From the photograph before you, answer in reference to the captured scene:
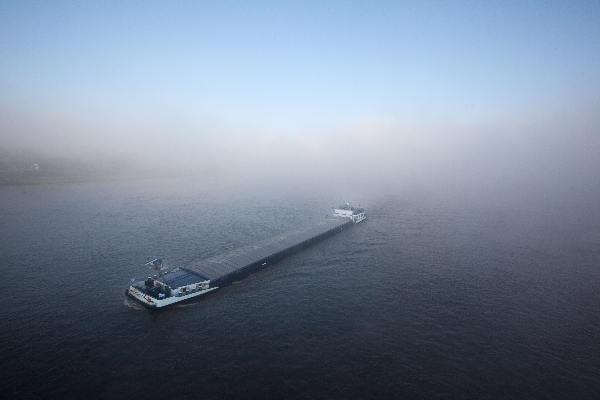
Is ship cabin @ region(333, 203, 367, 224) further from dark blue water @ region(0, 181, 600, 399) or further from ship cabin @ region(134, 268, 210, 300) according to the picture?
ship cabin @ region(134, 268, 210, 300)

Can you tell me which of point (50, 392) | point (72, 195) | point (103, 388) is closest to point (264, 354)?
point (103, 388)

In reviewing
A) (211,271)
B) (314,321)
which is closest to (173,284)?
(211,271)

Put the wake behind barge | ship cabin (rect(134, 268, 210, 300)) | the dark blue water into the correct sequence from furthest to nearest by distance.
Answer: the wake behind barge → ship cabin (rect(134, 268, 210, 300)) → the dark blue water

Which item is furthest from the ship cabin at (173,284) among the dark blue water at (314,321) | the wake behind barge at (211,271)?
the dark blue water at (314,321)

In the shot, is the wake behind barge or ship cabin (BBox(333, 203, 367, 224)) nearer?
the wake behind barge

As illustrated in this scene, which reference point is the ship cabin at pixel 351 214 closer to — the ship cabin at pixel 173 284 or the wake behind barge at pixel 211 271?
the wake behind barge at pixel 211 271

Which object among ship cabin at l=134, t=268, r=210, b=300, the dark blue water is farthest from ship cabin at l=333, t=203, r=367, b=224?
ship cabin at l=134, t=268, r=210, b=300

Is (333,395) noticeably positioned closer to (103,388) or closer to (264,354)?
(264,354)
